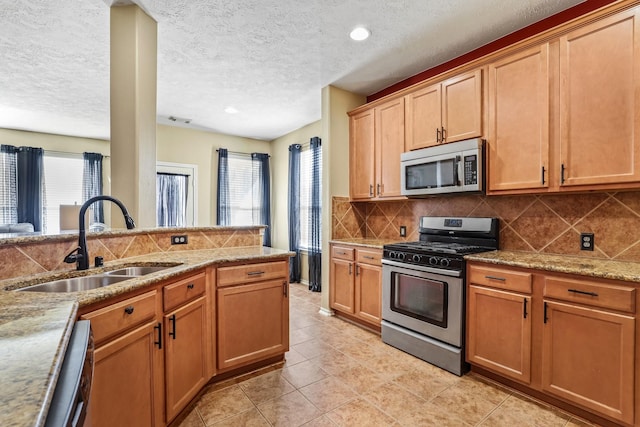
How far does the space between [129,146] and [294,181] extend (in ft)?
10.2

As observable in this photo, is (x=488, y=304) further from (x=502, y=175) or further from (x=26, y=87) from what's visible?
(x=26, y=87)

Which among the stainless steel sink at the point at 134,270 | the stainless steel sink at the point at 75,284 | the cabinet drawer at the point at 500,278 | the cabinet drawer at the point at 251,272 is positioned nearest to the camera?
the stainless steel sink at the point at 75,284

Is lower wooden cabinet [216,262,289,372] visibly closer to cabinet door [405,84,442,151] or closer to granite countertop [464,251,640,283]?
granite countertop [464,251,640,283]

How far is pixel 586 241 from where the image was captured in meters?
2.20

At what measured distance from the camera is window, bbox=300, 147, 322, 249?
5.03m

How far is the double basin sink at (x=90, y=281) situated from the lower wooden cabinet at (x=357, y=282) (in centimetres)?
196

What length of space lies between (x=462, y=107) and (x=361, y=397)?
2.40m

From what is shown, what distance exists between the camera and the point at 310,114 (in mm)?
4566

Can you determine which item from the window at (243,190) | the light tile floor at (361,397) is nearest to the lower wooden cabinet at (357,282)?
the light tile floor at (361,397)

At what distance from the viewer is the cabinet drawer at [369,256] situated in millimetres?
3039

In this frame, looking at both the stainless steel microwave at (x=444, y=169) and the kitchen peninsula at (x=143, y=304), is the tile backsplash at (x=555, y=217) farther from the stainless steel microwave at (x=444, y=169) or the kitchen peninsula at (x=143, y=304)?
the kitchen peninsula at (x=143, y=304)

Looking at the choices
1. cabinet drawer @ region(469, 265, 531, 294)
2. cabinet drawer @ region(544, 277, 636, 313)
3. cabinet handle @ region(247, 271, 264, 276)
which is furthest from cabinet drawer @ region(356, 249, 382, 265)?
cabinet drawer @ region(544, 277, 636, 313)

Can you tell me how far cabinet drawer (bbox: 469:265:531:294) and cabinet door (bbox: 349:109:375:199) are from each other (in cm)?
149

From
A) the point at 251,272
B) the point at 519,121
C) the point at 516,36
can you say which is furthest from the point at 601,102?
the point at 251,272
